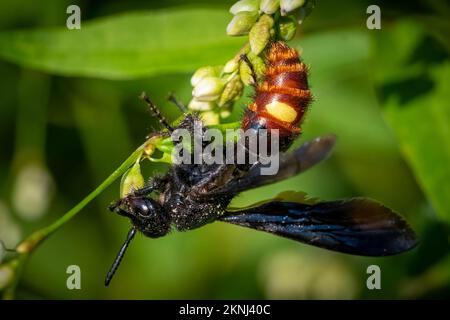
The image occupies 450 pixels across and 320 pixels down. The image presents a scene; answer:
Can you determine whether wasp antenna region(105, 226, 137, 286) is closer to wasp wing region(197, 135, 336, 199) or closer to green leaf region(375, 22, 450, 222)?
wasp wing region(197, 135, 336, 199)

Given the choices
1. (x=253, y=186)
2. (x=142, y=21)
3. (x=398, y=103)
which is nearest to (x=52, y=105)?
(x=142, y=21)

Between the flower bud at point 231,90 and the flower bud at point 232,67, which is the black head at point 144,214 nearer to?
the flower bud at point 231,90

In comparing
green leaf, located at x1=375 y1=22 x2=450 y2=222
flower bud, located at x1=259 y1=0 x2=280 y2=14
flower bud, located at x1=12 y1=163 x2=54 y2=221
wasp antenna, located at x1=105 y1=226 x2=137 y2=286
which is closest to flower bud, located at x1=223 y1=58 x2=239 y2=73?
flower bud, located at x1=259 y1=0 x2=280 y2=14

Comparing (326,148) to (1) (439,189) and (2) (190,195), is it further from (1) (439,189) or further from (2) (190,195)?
(1) (439,189)

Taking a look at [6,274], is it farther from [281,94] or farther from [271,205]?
[281,94]

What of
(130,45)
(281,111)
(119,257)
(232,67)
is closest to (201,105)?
(232,67)

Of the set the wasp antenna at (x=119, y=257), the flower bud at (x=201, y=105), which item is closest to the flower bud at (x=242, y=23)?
the flower bud at (x=201, y=105)
